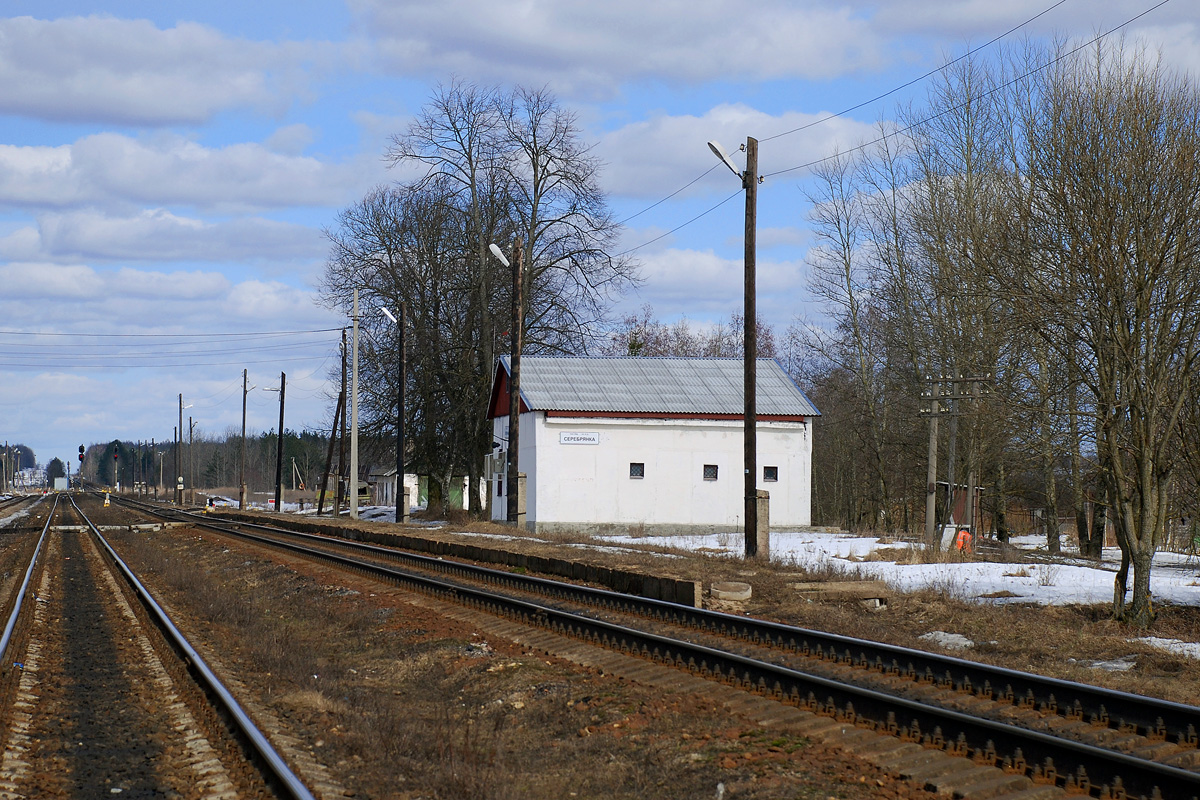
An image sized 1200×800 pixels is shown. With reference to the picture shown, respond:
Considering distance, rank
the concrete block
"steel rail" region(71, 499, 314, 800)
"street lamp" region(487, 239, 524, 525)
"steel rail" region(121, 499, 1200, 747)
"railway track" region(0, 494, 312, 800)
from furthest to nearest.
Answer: "street lamp" region(487, 239, 524, 525) → the concrete block → "steel rail" region(121, 499, 1200, 747) → "railway track" region(0, 494, 312, 800) → "steel rail" region(71, 499, 314, 800)

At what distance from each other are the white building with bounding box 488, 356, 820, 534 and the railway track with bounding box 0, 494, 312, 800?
2045cm

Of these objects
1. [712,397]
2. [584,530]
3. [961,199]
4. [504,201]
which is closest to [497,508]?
[584,530]

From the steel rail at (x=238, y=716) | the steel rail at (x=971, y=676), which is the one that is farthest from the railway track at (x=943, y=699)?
the steel rail at (x=238, y=716)

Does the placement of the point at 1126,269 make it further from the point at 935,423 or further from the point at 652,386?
A: the point at 652,386

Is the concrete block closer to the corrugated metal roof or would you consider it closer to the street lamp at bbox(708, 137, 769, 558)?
the street lamp at bbox(708, 137, 769, 558)

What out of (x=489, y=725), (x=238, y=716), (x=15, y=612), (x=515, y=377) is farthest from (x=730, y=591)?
(x=515, y=377)

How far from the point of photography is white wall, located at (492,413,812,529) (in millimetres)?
34781

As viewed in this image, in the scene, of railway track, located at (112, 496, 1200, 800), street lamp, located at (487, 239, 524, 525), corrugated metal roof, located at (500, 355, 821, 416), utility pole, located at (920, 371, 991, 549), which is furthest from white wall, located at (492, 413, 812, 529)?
railway track, located at (112, 496, 1200, 800)

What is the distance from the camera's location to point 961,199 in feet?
A: 120

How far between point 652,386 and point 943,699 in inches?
1152

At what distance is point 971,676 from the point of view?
8.60 metres

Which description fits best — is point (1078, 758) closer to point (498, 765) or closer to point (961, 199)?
point (498, 765)

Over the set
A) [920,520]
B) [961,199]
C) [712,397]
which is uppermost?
[961,199]

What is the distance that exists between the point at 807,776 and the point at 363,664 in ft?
20.2
